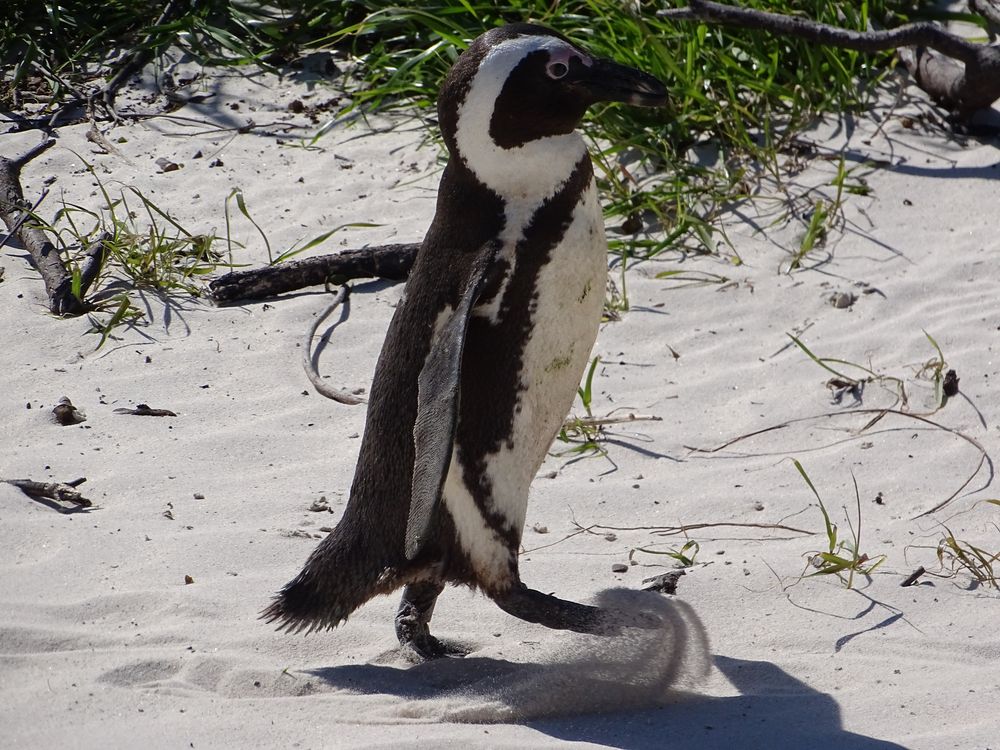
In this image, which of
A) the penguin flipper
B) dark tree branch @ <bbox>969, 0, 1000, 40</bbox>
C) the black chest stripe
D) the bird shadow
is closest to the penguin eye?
the black chest stripe

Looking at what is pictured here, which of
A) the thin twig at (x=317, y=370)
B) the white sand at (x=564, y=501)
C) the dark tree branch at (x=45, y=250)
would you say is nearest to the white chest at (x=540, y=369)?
the white sand at (x=564, y=501)

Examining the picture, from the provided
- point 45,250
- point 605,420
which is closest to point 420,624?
point 605,420

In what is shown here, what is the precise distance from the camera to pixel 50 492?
266cm

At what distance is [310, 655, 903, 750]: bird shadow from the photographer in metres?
1.89

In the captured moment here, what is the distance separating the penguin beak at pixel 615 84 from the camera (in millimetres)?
2020

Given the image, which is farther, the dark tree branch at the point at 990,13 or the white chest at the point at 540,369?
the dark tree branch at the point at 990,13

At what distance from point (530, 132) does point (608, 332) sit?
154 centimetres

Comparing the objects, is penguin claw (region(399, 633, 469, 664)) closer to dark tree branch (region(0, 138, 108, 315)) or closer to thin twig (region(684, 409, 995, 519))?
thin twig (region(684, 409, 995, 519))

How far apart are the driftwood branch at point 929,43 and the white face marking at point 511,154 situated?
2.10m

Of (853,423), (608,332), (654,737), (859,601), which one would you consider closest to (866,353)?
(853,423)

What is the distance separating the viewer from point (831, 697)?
6.57 ft

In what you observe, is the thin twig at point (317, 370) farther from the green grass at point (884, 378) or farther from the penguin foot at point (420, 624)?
the green grass at point (884, 378)

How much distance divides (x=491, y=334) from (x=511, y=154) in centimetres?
31

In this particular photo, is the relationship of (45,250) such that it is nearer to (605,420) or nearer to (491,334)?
(605,420)
